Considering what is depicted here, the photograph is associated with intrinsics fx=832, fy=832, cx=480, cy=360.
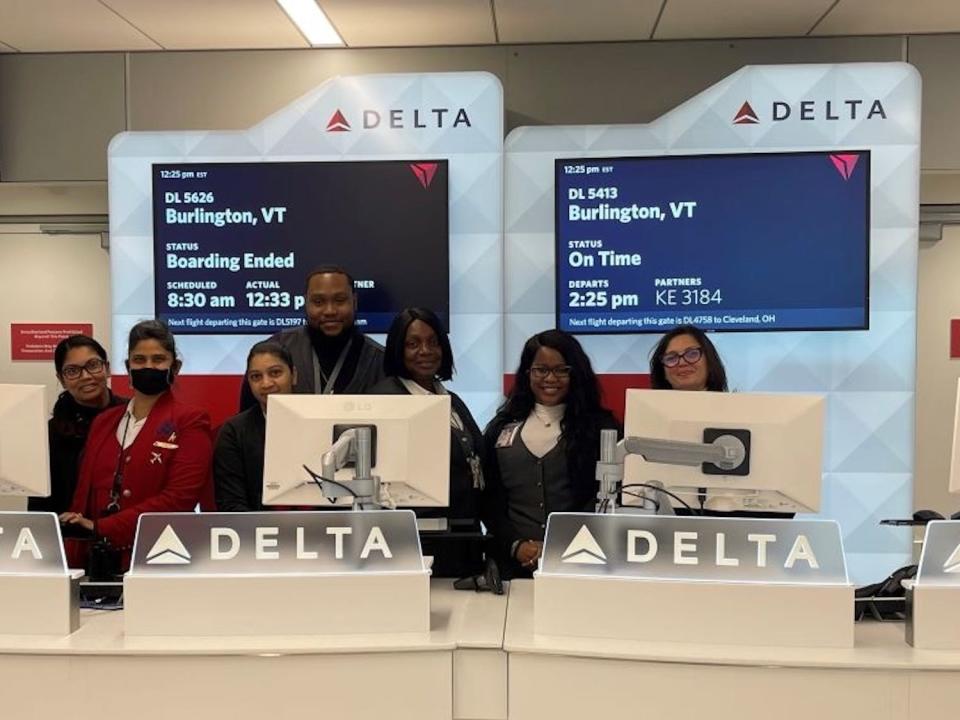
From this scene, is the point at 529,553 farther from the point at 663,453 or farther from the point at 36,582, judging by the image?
the point at 36,582

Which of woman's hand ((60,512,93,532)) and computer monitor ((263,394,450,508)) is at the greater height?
computer monitor ((263,394,450,508))

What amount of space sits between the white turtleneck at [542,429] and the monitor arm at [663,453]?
68 cm

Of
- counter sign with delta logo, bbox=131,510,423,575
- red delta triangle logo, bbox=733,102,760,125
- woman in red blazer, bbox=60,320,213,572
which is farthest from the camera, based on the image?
red delta triangle logo, bbox=733,102,760,125

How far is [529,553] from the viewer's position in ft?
8.58

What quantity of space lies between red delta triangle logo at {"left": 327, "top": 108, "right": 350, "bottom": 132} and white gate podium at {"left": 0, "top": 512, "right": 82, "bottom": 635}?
2.68 m

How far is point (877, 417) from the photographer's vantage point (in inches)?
159

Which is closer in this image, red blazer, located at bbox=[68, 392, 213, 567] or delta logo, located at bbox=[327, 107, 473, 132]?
red blazer, located at bbox=[68, 392, 213, 567]

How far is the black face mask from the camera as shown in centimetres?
276

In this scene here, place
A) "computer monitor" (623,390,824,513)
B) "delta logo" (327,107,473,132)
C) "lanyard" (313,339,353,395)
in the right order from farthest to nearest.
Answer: "delta logo" (327,107,473,132) → "lanyard" (313,339,353,395) → "computer monitor" (623,390,824,513)

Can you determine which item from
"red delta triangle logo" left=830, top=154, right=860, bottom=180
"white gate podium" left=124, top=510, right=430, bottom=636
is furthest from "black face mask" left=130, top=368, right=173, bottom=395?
"red delta triangle logo" left=830, top=154, right=860, bottom=180

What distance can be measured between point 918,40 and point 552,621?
13.7ft

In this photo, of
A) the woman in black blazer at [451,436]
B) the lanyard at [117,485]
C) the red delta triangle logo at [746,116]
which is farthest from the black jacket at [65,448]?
the red delta triangle logo at [746,116]

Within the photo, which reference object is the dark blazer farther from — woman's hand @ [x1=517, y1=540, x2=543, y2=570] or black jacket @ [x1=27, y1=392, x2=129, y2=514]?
woman's hand @ [x1=517, y1=540, x2=543, y2=570]

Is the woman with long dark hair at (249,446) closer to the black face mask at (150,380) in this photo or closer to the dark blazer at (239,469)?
the dark blazer at (239,469)
